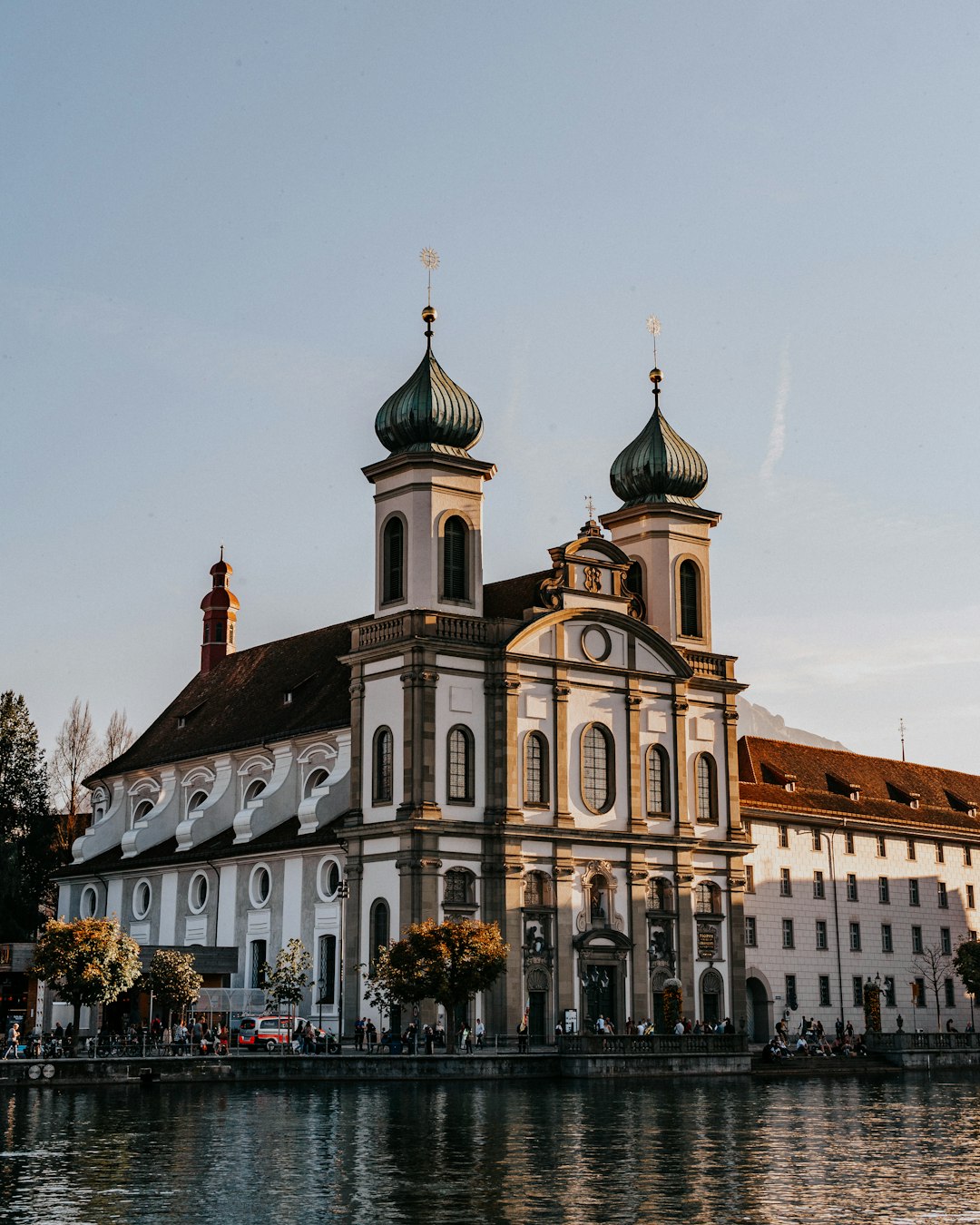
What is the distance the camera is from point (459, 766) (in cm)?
6291

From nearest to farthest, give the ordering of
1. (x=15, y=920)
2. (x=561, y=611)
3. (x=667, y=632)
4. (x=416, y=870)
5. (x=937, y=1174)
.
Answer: (x=937, y=1174) → (x=416, y=870) → (x=561, y=611) → (x=667, y=632) → (x=15, y=920)

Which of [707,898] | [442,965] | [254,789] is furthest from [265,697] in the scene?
[442,965]

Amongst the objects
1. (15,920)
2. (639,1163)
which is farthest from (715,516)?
(639,1163)

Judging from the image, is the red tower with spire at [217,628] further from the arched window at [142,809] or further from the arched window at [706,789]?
the arched window at [706,789]

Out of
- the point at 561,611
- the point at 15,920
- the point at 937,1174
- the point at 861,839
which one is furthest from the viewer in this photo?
the point at 15,920

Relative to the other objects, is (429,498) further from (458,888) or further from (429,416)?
(458,888)

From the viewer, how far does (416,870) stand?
6056 centimetres

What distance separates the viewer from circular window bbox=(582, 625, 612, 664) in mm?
67438

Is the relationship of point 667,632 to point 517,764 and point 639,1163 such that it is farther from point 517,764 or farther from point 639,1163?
point 639,1163

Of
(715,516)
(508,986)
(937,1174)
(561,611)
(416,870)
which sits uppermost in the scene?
(715,516)

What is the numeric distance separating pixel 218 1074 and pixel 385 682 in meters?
17.5

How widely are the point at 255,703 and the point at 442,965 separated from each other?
90.7 ft

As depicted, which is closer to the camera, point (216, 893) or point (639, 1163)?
point (639, 1163)

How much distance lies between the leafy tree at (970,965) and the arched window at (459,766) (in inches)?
1136
